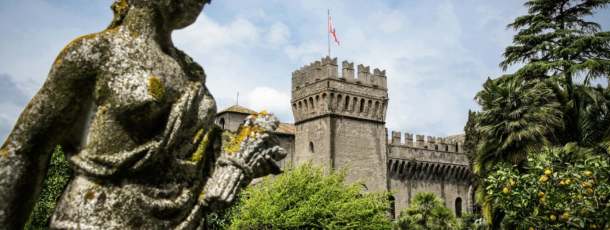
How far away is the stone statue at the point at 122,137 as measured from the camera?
7.99 feet

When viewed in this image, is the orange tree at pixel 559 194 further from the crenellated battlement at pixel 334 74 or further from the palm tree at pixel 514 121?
the crenellated battlement at pixel 334 74

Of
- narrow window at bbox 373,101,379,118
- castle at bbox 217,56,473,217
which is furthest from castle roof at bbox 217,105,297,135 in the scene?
narrow window at bbox 373,101,379,118

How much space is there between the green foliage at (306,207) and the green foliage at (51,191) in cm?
553

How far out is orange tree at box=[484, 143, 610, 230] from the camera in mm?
8117

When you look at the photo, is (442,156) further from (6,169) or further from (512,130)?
(6,169)

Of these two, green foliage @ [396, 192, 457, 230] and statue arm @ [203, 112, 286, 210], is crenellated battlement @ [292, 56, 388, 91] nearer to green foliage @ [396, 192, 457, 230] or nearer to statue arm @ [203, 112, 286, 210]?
green foliage @ [396, 192, 457, 230]

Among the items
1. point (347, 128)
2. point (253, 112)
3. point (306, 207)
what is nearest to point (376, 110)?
point (347, 128)

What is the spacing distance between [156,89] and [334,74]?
2970 cm

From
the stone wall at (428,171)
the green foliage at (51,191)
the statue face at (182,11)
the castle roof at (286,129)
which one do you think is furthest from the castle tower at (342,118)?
the statue face at (182,11)

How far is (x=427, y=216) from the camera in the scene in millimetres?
21594

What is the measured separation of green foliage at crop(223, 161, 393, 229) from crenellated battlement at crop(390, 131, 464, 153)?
51.7 ft

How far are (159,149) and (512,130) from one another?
13492mm

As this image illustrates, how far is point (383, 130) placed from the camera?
33688 millimetres

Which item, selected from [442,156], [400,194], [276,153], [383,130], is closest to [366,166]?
[383,130]
